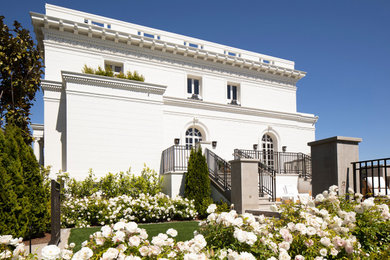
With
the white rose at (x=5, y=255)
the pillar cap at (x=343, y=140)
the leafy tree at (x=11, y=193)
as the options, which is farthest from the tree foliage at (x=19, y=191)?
the pillar cap at (x=343, y=140)

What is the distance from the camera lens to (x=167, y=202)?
10289mm

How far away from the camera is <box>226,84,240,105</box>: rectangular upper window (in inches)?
736

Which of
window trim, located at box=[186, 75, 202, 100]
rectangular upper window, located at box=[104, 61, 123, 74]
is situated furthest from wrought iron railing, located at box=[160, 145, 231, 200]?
rectangular upper window, located at box=[104, 61, 123, 74]

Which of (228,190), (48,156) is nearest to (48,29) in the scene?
(48,156)

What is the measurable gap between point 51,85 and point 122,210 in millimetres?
7408

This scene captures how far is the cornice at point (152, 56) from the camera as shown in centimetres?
1441

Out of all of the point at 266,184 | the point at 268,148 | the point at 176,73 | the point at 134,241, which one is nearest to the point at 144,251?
the point at 134,241

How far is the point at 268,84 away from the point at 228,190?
37.6ft

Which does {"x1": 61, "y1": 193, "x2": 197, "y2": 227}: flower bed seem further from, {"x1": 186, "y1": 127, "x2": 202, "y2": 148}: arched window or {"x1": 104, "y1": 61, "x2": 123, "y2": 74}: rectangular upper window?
{"x1": 104, "y1": 61, "x2": 123, "y2": 74}: rectangular upper window

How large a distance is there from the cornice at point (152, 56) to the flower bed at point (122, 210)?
8.71m

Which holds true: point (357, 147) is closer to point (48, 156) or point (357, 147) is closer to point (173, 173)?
point (173, 173)

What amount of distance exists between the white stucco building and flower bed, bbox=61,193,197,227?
2.30 meters

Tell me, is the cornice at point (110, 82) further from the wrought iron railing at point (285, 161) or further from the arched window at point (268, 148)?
the arched window at point (268, 148)

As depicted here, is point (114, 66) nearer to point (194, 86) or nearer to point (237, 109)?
point (194, 86)
